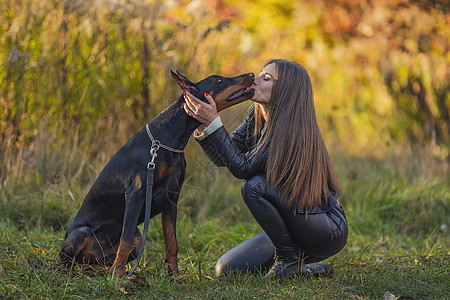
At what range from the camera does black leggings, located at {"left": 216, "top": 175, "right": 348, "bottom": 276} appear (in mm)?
2947

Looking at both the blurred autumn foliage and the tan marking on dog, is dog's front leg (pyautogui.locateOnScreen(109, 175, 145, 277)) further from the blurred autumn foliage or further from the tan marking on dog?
the blurred autumn foliage

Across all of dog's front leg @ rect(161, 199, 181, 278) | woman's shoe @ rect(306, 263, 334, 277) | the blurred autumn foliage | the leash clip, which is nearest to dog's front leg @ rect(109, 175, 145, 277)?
the leash clip

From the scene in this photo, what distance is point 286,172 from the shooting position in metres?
2.92

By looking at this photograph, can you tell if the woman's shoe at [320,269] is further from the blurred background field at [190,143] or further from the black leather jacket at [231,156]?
the black leather jacket at [231,156]

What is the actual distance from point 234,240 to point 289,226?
114 centimetres

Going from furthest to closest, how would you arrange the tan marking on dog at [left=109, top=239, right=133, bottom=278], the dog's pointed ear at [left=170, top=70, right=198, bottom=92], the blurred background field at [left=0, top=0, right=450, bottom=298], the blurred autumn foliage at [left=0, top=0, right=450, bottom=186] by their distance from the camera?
the blurred autumn foliage at [left=0, top=0, right=450, bottom=186]
the blurred background field at [left=0, top=0, right=450, bottom=298]
the dog's pointed ear at [left=170, top=70, right=198, bottom=92]
the tan marking on dog at [left=109, top=239, right=133, bottom=278]

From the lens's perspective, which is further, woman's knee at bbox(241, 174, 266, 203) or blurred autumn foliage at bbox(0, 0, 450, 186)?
blurred autumn foliage at bbox(0, 0, 450, 186)

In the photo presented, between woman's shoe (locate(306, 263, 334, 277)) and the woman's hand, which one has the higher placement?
the woman's hand

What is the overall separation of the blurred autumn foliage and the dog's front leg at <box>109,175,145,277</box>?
2.10 m

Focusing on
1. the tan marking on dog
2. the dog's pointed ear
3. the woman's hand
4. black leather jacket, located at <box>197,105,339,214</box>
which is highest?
the dog's pointed ear

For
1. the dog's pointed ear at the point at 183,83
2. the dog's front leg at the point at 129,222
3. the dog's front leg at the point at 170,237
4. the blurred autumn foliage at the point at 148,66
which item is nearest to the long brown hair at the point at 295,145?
the dog's pointed ear at the point at 183,83

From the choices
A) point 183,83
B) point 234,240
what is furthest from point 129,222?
point 234,240

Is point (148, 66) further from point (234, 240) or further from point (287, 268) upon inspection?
point (287, 268)

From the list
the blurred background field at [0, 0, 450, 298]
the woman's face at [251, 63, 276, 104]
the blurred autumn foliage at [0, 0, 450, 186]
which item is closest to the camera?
the woman's face at [251, 63, 276, 104]
